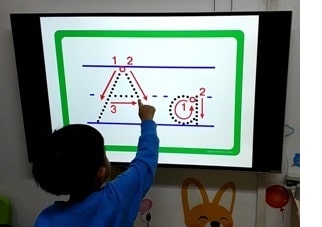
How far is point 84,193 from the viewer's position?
120cm

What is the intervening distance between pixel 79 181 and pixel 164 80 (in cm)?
70

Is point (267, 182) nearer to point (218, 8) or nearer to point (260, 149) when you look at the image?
point (260, 149)

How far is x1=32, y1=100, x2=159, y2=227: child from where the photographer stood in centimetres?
114

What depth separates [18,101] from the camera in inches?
77.5

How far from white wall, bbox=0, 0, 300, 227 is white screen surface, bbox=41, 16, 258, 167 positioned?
12 centimetres

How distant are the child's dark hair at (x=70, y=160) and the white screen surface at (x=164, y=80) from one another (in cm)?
61

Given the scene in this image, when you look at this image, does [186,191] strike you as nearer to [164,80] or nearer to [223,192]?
[223,192]

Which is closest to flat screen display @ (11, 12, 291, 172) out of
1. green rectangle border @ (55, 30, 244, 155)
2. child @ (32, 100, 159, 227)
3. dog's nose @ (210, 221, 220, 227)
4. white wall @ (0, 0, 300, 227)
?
green rectangle border @ (55, 30, 244, 155)

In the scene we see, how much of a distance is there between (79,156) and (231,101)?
78cm

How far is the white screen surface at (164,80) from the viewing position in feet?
5.40

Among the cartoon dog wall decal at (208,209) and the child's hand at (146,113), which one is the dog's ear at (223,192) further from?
the child's hand at (146,113)
